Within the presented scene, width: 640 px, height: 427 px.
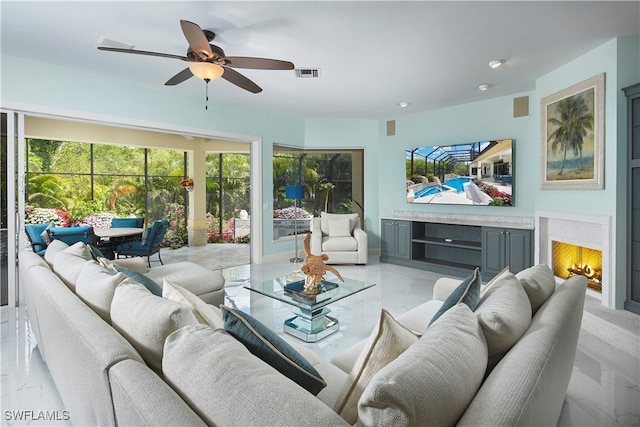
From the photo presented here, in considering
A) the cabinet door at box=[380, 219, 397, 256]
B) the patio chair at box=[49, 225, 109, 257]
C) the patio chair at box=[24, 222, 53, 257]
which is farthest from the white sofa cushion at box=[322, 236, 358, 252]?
the patio chair at box=[24, 222, 53, 257]

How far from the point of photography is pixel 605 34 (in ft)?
9.94

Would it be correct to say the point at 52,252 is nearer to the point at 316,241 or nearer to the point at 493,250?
the point at 316,241

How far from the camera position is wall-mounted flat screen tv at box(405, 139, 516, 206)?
494 centimetres

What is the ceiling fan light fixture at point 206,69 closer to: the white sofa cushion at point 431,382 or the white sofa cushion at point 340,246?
the white sofa cushion at point 431,382

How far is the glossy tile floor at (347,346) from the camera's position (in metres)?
1.93

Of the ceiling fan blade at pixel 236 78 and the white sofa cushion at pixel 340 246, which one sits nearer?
the ceiling fan blade at pixel 236 78

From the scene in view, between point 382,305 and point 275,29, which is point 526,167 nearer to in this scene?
point 382,305

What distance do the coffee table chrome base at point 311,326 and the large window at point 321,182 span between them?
360 centimetres

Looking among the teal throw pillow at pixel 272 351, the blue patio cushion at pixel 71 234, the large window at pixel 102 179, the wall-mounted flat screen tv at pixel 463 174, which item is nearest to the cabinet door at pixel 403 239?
the wall-mounted flat screen tv at pixel 463 174

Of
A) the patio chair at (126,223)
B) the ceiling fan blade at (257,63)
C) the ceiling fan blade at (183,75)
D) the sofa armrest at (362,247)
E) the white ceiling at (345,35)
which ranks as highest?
the white ceiling at (345,35)

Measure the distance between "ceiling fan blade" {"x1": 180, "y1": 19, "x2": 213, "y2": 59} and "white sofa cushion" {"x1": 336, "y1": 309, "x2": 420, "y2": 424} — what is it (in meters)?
2.11

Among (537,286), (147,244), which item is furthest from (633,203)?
(147,244)

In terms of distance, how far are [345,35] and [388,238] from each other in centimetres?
367

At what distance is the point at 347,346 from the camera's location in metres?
2.78
